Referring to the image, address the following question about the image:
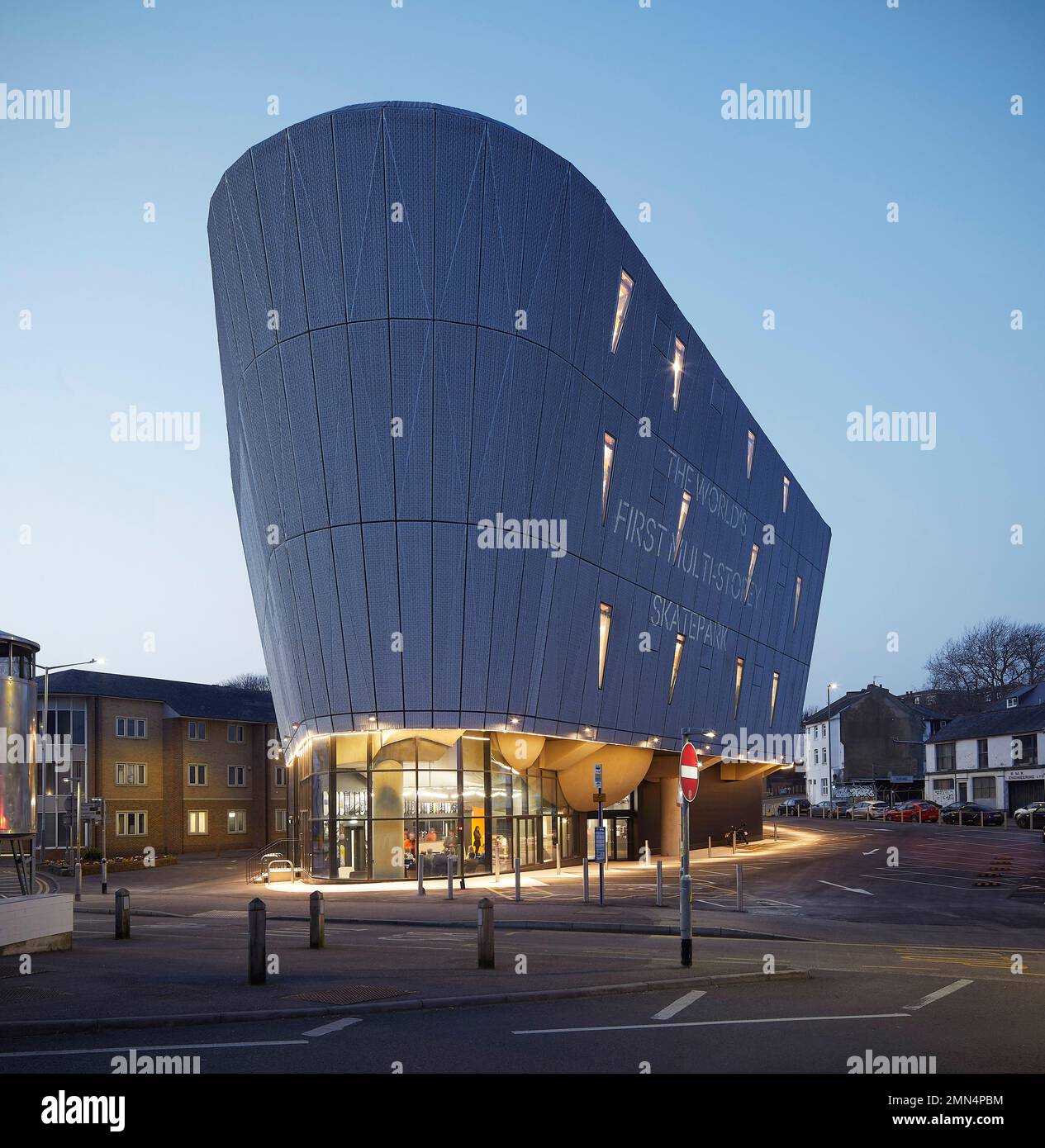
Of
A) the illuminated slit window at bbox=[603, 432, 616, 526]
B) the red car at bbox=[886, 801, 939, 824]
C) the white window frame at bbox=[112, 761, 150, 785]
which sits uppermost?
the illuminated slit window at bbox=[603, 432, 616, 526]

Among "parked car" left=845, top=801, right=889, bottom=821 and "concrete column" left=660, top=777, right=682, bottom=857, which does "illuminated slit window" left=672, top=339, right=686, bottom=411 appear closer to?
"concrete column" left=660, top=777, right=682, bottom=857

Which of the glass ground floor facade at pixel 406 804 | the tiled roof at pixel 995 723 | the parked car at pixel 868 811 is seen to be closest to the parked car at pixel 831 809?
the parked car at pixel 868 811

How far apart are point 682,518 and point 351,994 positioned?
39492 mm

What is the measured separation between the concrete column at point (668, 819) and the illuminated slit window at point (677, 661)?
6.33 m

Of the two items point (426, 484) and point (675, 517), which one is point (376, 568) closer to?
point (426, 484)

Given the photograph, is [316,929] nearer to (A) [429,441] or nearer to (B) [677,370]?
(A) [429,441]

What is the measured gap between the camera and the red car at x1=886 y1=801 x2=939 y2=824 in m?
87.7

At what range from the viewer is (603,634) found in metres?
44.7

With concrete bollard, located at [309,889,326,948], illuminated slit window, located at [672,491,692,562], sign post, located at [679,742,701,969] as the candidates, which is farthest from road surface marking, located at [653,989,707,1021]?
illuminated slit window, located at [672,491,692,562]

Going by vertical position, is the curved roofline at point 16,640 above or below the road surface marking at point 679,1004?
above

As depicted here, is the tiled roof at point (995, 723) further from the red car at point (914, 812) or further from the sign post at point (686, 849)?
the sign post at point (686, 849)

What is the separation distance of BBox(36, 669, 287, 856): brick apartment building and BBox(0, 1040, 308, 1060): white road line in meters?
55.3

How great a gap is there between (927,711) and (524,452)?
103493mm

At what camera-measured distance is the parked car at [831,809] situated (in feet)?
360
